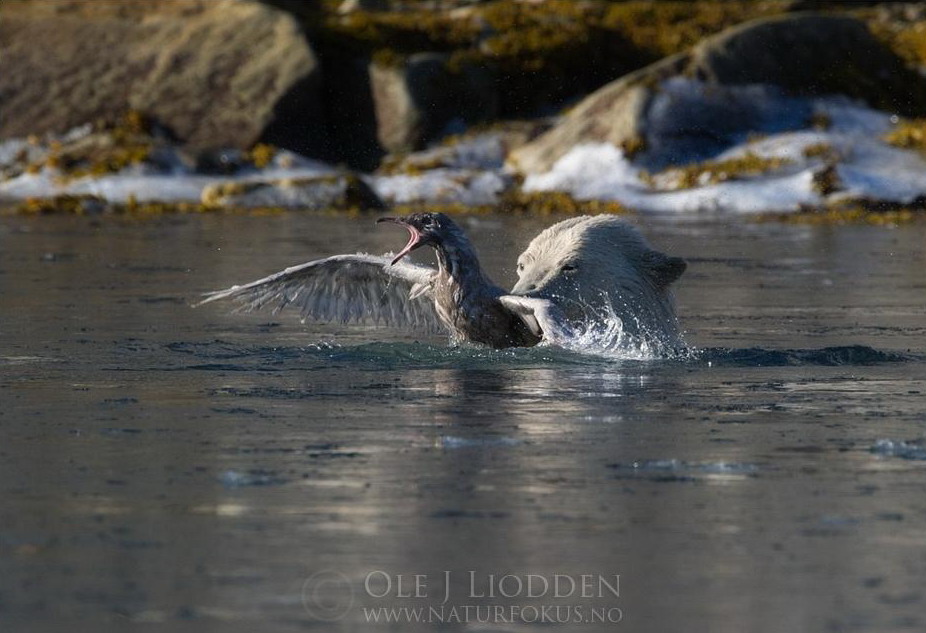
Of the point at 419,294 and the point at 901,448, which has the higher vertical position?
the point at 901,448

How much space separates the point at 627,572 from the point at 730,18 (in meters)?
28.4

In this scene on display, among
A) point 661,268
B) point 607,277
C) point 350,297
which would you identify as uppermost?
point 607,277

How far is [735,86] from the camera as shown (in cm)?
2808

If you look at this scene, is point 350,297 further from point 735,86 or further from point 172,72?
point 172,72

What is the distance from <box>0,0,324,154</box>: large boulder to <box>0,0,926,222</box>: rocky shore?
0.13 ft

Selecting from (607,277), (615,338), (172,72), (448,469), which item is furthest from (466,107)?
(448,469)

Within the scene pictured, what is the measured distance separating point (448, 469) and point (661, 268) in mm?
4415

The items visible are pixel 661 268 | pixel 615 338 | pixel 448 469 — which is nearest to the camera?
pixel 448 469

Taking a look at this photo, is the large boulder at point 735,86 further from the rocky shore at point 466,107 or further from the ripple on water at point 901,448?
the ripple on water at point 901,448

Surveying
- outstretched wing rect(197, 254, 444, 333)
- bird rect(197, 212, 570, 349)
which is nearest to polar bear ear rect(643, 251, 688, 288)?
bird rect(197, 212, 570, 349)

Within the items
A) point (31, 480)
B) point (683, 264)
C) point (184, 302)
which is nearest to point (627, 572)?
point (31, 480)

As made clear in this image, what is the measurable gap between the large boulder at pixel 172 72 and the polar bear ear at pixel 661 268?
18.0 m

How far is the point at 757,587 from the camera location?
18.2 ft

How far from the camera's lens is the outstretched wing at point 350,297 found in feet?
39.1
